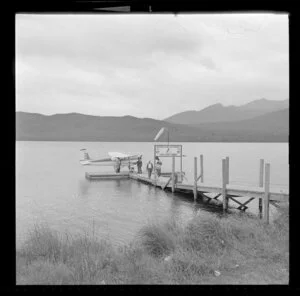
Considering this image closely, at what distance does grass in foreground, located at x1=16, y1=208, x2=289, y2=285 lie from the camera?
8.24ft

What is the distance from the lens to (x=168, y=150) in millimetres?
18688

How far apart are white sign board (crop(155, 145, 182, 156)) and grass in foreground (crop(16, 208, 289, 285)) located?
1358cm

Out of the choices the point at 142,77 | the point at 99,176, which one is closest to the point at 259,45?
the point at 142,77

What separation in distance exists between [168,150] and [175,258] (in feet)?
51.6

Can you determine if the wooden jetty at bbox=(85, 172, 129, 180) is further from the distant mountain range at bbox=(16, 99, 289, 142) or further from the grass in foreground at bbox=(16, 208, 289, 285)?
the distant mountain range at bbox=(16, 99, 289, 142)

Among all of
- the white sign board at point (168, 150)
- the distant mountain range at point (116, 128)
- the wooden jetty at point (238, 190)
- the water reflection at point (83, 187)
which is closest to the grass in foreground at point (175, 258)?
the wooden jetty at point (238, 190)

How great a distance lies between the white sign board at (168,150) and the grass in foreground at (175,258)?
13.6 meters

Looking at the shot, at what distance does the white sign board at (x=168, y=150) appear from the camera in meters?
18.2

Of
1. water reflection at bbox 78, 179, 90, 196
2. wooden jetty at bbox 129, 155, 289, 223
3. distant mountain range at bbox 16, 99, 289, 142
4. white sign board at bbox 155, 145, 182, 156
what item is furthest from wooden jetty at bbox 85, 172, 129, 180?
distant mountain range at bbox 16, 99, 289, 142

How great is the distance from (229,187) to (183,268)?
8.09 meters

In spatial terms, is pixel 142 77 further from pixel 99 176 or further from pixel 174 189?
pixel 174 189

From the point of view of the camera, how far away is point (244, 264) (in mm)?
2830

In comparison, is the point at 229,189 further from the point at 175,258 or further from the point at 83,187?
the point at 83,187

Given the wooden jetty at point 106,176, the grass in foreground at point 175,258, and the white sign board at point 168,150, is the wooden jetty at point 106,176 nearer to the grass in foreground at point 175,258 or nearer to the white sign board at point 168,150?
the white sign board at point 168,150
